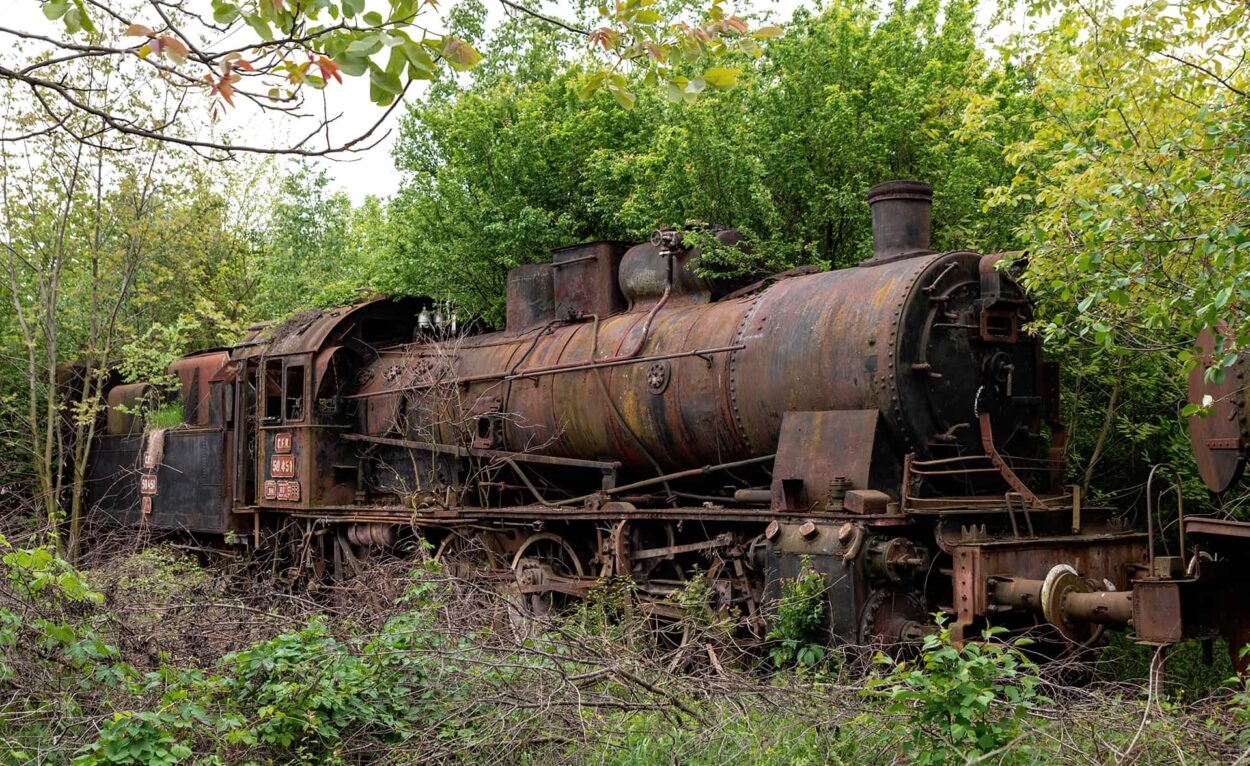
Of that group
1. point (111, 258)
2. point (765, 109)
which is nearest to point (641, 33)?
point (765, 109)

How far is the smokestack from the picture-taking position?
835 cm

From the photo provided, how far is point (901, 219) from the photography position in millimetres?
8359

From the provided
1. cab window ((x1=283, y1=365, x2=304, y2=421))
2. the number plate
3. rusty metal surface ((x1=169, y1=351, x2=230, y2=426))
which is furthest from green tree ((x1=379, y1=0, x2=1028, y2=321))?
the number plate

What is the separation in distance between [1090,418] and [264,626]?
8.42m

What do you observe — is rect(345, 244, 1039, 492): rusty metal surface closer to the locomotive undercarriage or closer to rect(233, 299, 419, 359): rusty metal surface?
the locomotive undercarriage

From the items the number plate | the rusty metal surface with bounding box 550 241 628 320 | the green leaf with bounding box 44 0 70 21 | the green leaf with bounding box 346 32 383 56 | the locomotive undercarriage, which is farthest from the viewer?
the number plate

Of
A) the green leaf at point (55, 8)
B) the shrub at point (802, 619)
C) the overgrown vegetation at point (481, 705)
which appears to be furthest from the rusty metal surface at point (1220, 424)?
the green leaf at point (55, 8)

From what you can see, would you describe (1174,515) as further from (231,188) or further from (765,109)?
(231,188)

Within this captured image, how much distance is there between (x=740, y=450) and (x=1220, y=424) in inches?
133

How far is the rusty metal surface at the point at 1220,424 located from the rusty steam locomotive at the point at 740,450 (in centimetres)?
42

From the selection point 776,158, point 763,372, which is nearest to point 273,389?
point 776,158

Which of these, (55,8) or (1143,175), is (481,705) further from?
(1143,175)

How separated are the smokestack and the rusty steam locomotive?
22mm

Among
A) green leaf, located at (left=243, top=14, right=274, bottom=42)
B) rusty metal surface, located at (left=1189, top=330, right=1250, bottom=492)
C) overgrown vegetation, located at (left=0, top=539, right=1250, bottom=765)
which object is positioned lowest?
overgrown vegetation, located at (left=0, top=539, right=1250, bottom=765)
